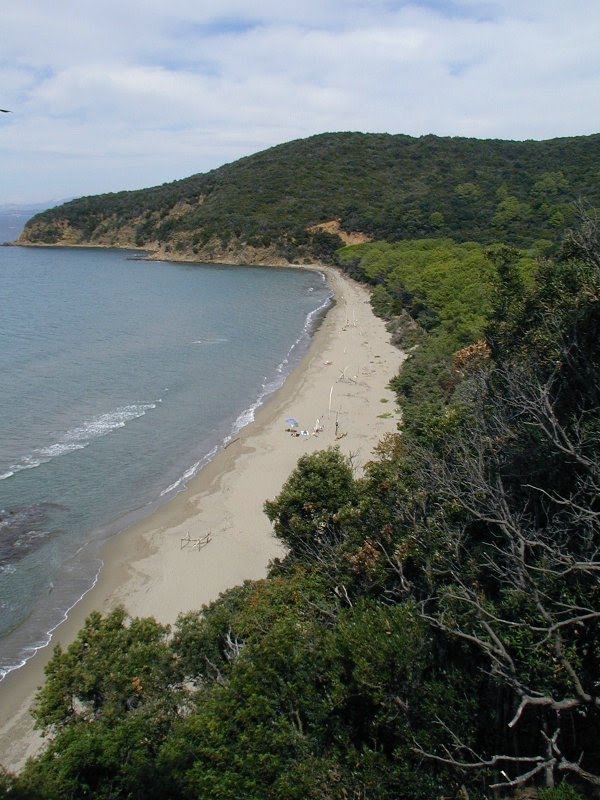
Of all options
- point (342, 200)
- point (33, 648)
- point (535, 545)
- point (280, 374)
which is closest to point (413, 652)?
point (535, 545)

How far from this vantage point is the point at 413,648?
8922 millimetres

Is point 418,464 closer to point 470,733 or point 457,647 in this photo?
point 457,647

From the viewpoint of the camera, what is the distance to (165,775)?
8500mm

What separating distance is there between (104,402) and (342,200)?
79612mm

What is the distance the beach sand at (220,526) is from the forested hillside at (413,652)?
12.6 ft

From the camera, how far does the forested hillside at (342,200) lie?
87.3 metres

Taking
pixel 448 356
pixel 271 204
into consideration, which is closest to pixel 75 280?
pixel 271 204

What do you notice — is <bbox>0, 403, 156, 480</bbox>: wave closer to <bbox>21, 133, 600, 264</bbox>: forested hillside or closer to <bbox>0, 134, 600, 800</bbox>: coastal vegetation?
<bbox>0, 134, 600, 800</bbox>: coastal vegetation

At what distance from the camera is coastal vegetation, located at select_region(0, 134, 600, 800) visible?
314 inches

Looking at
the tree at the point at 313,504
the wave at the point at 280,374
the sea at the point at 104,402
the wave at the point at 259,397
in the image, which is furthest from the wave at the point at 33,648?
the wave at the point at 280,374

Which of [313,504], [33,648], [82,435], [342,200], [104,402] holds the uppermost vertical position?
[342,200]

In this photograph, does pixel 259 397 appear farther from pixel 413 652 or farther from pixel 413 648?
pixel 413 652

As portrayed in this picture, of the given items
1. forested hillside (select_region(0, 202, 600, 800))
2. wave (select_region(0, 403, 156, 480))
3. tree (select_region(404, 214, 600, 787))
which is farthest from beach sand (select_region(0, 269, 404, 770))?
tree (select_region(404, 214, 600, 787))

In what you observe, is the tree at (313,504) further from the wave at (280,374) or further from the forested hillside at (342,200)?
the forested hillside at (342,200)
